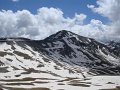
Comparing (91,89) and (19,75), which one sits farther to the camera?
(19,75)

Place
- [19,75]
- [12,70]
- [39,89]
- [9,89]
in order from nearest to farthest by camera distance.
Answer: [9,89] → [39,89] → [19,75] → [12,70]

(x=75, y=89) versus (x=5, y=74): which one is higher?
(x=5, y=74)

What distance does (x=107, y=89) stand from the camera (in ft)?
360

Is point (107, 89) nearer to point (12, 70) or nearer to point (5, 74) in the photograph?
point (5, 74)

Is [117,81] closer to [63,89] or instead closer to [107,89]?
[107,89]

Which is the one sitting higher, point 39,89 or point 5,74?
point 5,74

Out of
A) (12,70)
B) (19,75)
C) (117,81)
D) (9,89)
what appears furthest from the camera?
(12,70)

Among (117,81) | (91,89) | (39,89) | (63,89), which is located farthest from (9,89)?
(117,81)

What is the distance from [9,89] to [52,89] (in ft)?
58.3

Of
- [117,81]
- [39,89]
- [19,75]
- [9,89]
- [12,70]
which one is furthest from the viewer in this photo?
[12,70]

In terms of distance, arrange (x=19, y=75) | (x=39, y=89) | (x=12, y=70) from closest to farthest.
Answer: (x=39, y=89) → (x=19, y=75) → (x=12, y=70)

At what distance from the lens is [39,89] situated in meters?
106

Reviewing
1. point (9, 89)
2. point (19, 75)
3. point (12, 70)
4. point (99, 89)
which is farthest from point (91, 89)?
point (12, 70)

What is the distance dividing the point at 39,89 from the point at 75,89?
51.0 ft
